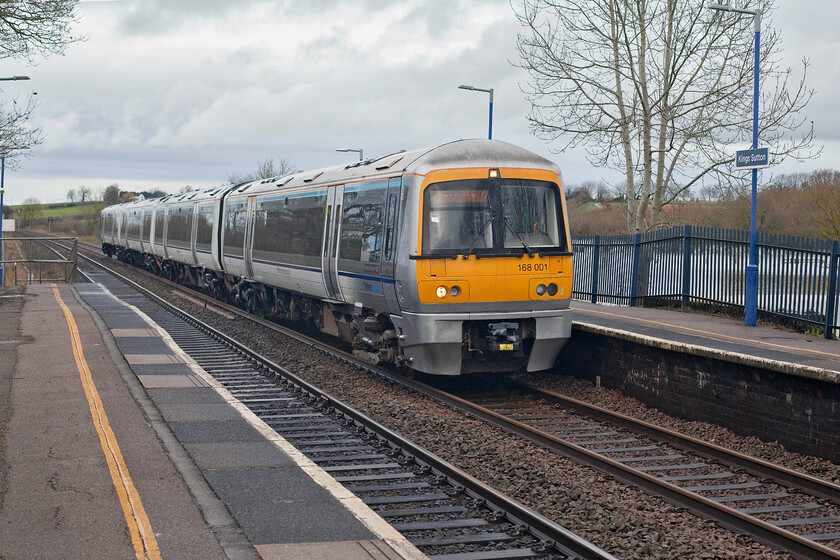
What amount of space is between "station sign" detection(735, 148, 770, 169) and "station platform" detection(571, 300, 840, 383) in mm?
2624

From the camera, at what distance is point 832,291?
12.7m

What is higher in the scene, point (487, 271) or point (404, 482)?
point (487, 271)

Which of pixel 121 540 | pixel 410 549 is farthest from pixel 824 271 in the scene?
pixel 121 540

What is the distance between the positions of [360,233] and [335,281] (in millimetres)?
1431

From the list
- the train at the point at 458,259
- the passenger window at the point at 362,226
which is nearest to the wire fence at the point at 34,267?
the passenger window at the point at 362,226

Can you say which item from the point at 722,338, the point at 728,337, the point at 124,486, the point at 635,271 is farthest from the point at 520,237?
the point at 635,271

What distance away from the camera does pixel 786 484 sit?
766cm

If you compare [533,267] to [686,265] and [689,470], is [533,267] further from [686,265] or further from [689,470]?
[686,265]

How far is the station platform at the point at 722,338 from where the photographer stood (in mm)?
9430

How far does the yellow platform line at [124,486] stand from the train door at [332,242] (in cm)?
415

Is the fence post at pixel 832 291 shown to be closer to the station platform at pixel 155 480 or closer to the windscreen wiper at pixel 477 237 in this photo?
the windscreen wiper at pixel 477 237

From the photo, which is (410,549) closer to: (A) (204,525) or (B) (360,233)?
(A) (204,525)

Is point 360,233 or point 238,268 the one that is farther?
point 238,268

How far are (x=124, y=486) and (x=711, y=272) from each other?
1284 cm
